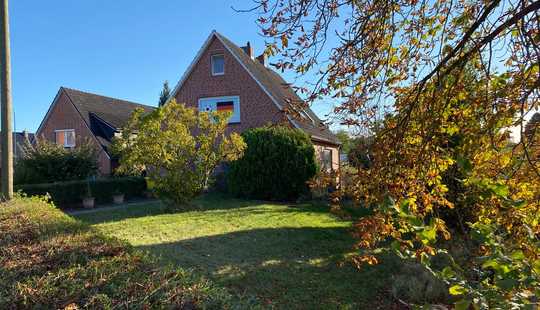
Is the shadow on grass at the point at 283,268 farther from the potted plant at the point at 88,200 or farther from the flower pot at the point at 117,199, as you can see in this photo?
the flower pot at the point at 117,199

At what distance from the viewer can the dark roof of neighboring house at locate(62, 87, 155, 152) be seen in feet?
83.9

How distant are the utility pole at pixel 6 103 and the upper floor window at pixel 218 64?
41.0 ft

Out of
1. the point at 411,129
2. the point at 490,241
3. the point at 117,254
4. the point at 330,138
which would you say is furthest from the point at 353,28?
the point at 330,138

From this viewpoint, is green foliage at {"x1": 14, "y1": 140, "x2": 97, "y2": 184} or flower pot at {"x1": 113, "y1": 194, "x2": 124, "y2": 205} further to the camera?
flower pot at {"x1": 113, "y1": 194, "x2": 124, "y2": 205}

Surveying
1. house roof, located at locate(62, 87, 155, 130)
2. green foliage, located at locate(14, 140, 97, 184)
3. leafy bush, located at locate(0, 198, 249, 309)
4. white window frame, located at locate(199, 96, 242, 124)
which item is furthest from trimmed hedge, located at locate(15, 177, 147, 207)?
leafy bush, located at locate(0, 198, 249, 309)

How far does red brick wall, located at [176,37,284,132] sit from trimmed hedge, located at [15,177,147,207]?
515 centimetres

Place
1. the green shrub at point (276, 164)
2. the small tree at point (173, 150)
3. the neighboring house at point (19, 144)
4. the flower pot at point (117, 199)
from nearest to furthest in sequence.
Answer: the small tree at point (173, 150), the green shrub at point (276, 164), the flower pot at point (117, 199), the neighboring house at point (19, 144)

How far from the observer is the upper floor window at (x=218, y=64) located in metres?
20.3

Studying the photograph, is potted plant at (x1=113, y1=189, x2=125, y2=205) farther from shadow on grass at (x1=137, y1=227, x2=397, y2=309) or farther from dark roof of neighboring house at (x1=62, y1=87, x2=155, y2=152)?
shadow on grass at (x1=137, y1=227, x2=397, y2=309)

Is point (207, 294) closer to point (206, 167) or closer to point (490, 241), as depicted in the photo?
point (490, 241)

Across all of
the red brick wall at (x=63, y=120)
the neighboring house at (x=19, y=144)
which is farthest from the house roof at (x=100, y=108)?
the neighboring house at (x=19, y=144)

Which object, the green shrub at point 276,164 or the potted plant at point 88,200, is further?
the green shrub at point 276,164

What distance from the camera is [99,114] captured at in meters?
26.7

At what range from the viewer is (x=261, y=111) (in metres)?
19.4
